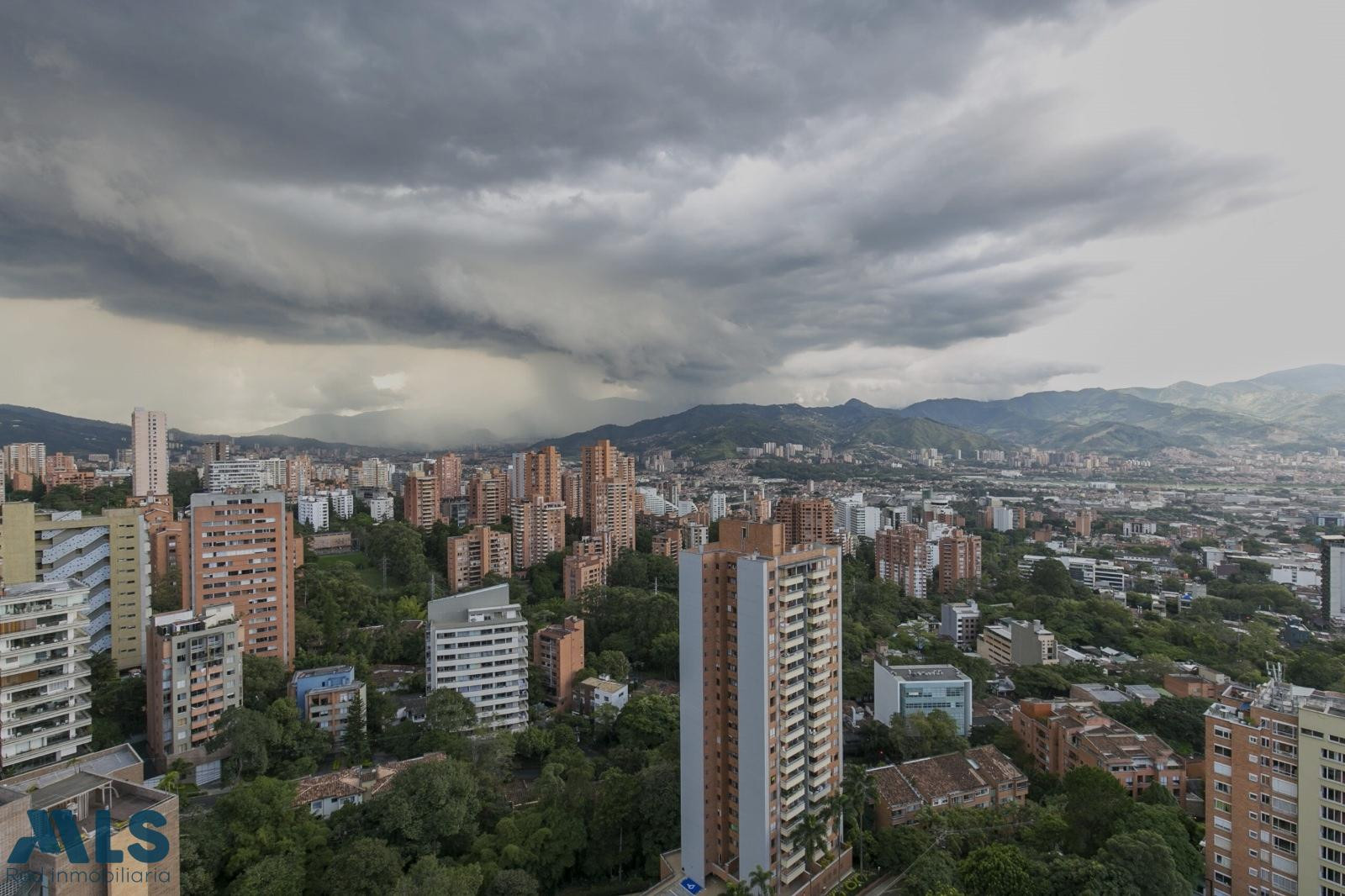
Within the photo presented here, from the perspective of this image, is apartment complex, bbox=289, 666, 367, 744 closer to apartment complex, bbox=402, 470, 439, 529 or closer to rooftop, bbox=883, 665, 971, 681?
rooftop, bbox=883, 665, 971, 681

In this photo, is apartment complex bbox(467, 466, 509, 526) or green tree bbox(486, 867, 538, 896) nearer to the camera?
green tree bbox(486, 867, 538, 896)

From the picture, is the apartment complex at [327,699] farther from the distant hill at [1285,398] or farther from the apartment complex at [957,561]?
the distant hill at [1285,398]

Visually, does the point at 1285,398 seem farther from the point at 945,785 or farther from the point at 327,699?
the point at 327,699

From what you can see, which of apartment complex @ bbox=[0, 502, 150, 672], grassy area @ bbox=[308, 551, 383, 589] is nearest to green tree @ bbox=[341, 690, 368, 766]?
apartment complex @ bbox=[0, 502, 150, 672]

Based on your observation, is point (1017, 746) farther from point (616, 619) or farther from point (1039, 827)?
point (616, 619)

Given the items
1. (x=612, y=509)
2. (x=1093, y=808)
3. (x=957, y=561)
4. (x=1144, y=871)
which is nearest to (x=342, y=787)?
(x=1144, y=871)

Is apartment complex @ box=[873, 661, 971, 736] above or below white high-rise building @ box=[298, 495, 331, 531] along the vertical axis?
below
